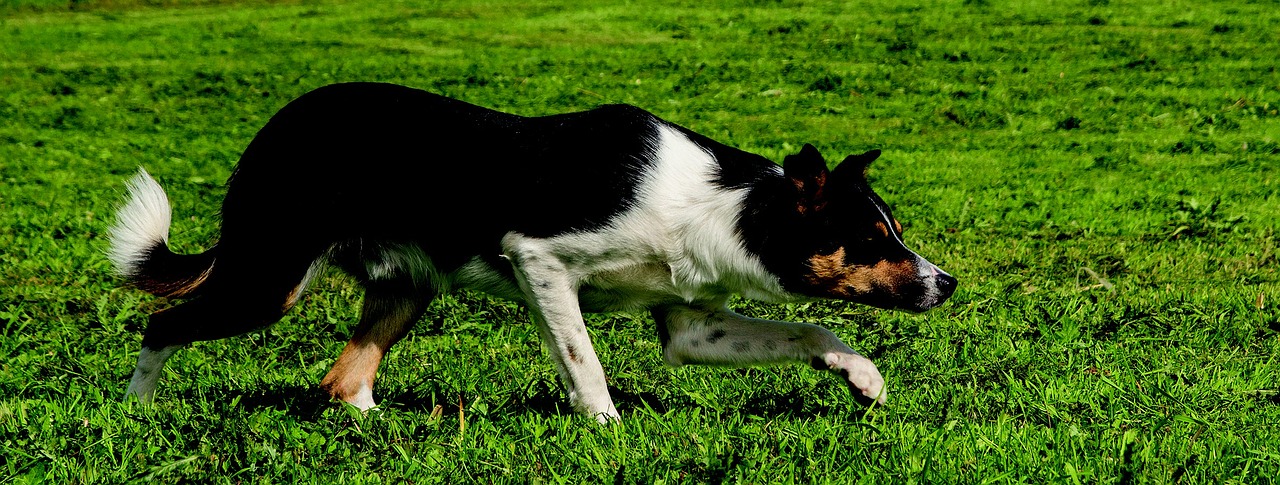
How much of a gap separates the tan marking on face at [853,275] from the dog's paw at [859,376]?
23 centimetres

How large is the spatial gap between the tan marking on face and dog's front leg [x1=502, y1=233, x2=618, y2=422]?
82 centimetres

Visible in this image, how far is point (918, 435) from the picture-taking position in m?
3.93

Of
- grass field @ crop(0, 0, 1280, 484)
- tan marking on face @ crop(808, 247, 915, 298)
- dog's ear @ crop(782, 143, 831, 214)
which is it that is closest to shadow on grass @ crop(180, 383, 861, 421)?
grass field @ crop(0, 0, 1280, 484)

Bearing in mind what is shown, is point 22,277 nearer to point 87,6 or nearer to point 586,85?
point 586,85

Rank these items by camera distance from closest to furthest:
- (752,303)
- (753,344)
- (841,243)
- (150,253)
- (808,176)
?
(808,176) → (841,243) → (753,344) → (150,253) → (752,303)

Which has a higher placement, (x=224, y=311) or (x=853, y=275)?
(x=853, y=275)

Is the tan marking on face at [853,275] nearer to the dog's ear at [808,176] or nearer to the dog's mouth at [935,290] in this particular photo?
the dog's mouth at [935,290]

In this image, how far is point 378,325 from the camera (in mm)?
4953

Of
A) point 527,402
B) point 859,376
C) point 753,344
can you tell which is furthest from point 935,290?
point 527,402

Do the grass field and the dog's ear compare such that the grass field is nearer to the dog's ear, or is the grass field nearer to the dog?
the dog

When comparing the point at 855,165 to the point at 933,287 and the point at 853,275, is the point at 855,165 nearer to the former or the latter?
the point at 853,275

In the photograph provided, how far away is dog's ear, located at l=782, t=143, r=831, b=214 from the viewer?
13.9 feet

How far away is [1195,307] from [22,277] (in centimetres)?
602

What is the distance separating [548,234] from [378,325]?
99 cm
